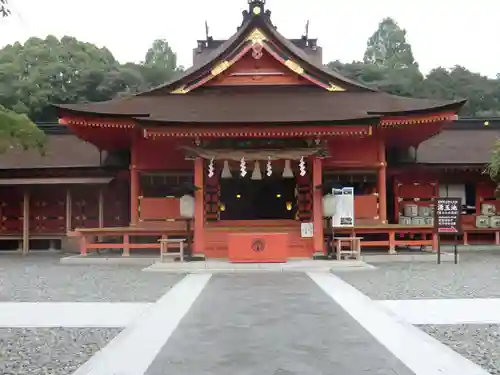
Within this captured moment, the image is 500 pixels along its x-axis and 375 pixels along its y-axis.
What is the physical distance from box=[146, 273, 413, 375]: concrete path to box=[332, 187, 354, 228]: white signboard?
21.6ft

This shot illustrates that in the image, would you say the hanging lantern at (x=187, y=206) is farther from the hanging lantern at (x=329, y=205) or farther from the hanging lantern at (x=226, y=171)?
the hanging lantern at (x=329, y=205)

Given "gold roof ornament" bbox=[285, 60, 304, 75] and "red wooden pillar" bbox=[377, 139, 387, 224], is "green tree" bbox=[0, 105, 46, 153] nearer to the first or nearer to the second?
"red wooden pillar" bbox=[377, 139, 387, 224]

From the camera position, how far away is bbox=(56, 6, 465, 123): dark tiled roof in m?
18.1

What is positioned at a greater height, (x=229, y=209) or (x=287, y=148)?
(x=287, y=148)

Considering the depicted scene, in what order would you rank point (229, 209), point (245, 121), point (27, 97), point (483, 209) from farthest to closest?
point (27, 97) → point (483, 209) → point (229, 209) → point (245, 121)

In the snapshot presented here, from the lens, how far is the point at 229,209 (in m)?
21.1

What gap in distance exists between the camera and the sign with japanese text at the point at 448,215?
51.9ft

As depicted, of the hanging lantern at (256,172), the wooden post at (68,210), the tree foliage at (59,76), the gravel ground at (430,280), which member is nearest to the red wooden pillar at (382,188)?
the gravel ground at (430,280)

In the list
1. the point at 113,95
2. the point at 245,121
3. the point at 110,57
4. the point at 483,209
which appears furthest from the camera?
the point at 110,57

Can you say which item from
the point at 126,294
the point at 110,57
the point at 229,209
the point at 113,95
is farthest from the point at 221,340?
the point at 110,57

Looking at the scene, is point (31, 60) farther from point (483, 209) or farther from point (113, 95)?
point (483, 209)

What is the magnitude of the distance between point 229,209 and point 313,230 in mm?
4761

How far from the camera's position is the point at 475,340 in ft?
22.7

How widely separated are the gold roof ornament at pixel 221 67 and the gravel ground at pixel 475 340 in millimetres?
14837
